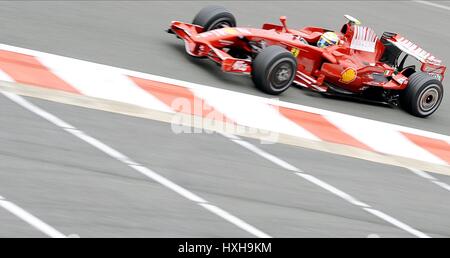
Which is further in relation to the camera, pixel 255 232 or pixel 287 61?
pixel 287 61

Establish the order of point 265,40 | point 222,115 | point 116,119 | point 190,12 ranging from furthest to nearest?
point 190,12 < point 265,40 < point 222,115 < point 116,119

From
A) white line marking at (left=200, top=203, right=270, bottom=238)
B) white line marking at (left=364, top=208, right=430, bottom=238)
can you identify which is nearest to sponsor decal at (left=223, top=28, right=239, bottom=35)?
white line marking at (left=364, top=208, right=430, bottom=238)

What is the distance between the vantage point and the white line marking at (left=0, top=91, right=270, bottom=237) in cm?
817

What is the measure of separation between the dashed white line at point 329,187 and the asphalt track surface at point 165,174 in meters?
0.09

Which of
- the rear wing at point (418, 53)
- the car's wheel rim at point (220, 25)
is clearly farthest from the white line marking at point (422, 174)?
the car's wheel rim at point (220, 25)

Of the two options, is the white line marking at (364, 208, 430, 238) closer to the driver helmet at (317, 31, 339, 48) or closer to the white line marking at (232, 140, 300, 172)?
the white line marking at (232, 140, 300, 172)

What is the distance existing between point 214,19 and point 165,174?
3563 millimetres

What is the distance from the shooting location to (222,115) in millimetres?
10250

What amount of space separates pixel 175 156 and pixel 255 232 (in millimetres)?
1431

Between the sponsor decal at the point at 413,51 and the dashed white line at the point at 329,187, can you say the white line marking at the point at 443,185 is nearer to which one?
the dashed white line at the point at 329,187

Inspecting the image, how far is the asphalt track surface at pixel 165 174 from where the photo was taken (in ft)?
25.9

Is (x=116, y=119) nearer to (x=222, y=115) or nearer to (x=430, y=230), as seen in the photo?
(x=222, y=115)
